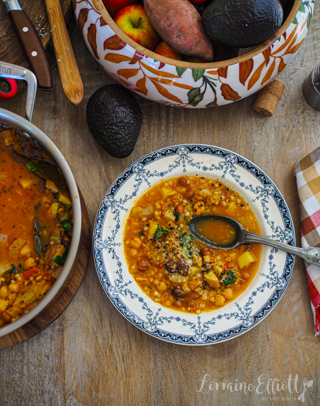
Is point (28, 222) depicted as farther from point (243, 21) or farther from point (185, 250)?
point (243, 21)

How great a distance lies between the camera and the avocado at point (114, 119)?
1.71 m

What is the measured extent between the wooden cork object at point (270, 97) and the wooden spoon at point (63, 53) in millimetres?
898

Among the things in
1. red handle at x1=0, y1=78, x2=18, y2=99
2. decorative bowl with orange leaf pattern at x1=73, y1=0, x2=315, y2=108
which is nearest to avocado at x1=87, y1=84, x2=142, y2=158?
decorative bowl with orange leaf pattern at x1=73, y1=0, x2=315, y2=108

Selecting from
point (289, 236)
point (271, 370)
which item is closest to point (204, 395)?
point (271, 370)

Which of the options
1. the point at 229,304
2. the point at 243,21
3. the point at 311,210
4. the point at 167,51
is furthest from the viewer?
the point at 311,210

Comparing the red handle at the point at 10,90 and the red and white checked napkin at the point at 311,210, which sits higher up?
the red handle at the point at 10,90

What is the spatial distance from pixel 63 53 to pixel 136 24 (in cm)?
39

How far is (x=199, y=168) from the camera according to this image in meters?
1.85

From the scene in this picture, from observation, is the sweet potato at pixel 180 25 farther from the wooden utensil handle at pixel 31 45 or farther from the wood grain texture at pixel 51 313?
the wood grain texture at pixel 51 313

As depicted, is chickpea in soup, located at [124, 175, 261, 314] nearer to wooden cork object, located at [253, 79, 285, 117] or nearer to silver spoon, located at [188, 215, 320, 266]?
silver spoon, located at [188, 215, 320, 266]

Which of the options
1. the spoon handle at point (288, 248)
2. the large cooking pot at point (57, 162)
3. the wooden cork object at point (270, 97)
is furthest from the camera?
the wooden cork object at point (270, 97)

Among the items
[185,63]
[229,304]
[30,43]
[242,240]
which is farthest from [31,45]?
[229,304]

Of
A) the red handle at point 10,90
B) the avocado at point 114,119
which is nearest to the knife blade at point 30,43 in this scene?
the red handle at point 10,90

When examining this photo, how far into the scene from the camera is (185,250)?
5.79ft
